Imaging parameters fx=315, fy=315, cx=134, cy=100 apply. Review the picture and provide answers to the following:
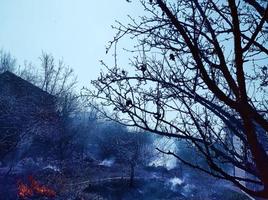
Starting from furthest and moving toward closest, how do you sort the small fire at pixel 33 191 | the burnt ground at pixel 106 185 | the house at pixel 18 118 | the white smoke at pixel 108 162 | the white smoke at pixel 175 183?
the white smoke at pixel 108 162, the white smoke at pixel 175 183, the house at pixel 18 118, the burnt ground at pixel 106 185, the small fire at pixel 33 191

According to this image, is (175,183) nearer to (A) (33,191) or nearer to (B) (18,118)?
(A) (33,191)

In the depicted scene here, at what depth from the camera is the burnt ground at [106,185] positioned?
19472mm

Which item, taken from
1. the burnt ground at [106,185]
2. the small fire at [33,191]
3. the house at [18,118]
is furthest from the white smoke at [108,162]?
the small fire at [33,191]

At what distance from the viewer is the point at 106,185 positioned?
2359cm

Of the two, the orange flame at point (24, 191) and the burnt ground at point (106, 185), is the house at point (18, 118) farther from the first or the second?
the orange flame at point (24, 191)

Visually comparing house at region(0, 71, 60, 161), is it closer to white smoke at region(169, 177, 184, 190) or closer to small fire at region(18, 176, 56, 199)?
small fire at region(18, 176, 56, 199)

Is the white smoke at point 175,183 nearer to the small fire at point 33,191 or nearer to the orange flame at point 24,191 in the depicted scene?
the small fire at point 33,191

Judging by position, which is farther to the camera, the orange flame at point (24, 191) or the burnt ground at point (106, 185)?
the burnt ground at point (106, 185)

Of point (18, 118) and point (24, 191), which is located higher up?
point (18, 118)

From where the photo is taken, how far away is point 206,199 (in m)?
24.1

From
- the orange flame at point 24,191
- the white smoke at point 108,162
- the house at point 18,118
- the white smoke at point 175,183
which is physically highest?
the house at point 18,118

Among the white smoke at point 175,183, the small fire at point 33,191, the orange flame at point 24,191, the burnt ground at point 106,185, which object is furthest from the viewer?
the white smoke at point 175,183

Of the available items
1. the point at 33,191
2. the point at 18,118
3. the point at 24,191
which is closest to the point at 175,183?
the point at 33,191

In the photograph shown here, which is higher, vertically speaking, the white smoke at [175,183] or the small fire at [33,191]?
the white smoke at [175,183]
